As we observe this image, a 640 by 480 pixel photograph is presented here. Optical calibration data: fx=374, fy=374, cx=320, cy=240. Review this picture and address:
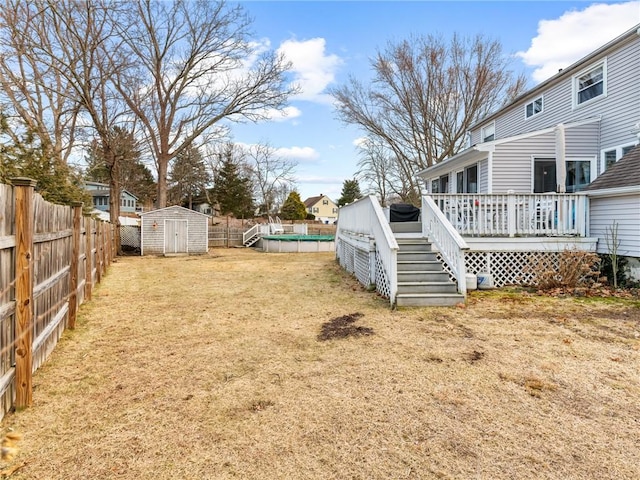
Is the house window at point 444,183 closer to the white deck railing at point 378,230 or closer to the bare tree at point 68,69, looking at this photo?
the white deck railing at point 378,230

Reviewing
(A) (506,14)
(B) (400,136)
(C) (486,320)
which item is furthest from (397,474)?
(B) (400,136)

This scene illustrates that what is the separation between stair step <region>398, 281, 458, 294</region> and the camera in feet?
22.1

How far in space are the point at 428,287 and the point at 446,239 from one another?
47.3 inches

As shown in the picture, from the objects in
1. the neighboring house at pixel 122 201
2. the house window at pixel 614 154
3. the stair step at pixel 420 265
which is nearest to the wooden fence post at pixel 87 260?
the stair step at pixel 420 265

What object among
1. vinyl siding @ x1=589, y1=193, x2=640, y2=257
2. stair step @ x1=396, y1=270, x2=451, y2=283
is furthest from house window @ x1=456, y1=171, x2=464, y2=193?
stair step @ x1=396, y1=270, x2=451, y2=283

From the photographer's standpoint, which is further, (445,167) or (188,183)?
(188,183)

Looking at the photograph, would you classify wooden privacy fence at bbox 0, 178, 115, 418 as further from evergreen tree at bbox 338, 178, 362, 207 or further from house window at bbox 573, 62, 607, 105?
evergreen tree at bbox 338, 178, 362, 207

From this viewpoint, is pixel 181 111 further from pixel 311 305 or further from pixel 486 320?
pixel 486 320

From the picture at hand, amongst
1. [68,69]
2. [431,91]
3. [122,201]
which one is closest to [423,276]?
[68,69]

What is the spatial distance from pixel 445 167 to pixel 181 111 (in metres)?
16.8

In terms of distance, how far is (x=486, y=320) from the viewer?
5.66 m

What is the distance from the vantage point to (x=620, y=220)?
7879mm

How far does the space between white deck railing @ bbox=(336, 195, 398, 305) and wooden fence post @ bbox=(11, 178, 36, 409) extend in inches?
196

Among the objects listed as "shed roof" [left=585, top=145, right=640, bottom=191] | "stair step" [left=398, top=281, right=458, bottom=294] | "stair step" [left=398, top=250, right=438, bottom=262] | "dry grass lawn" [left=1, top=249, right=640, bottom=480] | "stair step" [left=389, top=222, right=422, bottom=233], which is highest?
"shed roof" [left=585, top=145, right=640, bottom=191]
